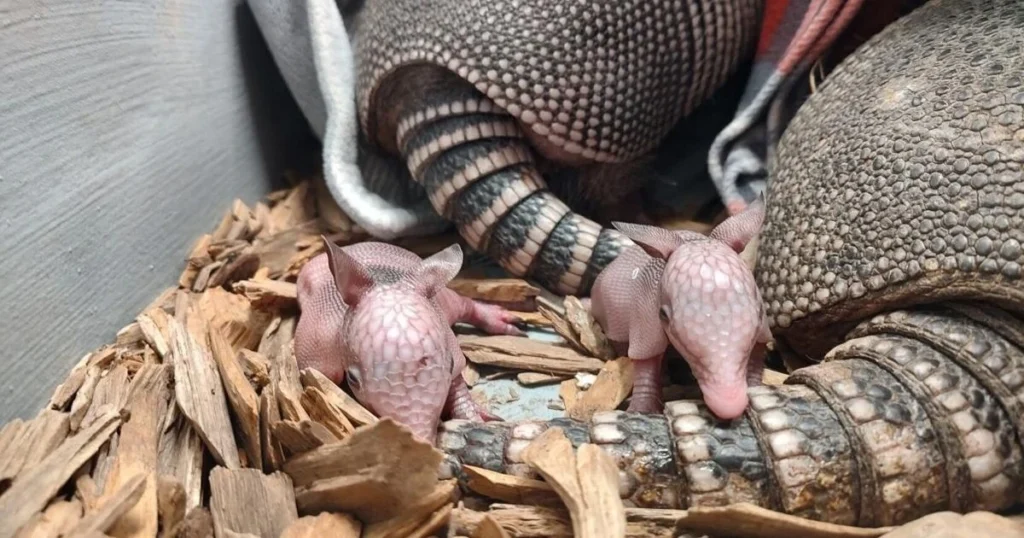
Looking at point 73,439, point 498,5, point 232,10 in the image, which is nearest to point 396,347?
point 73,439

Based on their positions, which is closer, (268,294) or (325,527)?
(325,527)

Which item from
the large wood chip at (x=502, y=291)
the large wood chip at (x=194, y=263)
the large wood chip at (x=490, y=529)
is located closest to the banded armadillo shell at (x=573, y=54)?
the large wood chip at (x=502, y=291)

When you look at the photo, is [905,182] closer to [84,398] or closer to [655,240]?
[655,240]

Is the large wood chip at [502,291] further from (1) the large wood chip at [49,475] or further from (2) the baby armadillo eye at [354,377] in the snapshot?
(1) the large wood chip at [49,475]

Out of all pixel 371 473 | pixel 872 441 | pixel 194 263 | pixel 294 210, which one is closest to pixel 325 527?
pixel 371 473

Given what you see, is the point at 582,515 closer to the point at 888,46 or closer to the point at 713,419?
the point at 713,419

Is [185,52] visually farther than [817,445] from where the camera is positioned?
Yes
